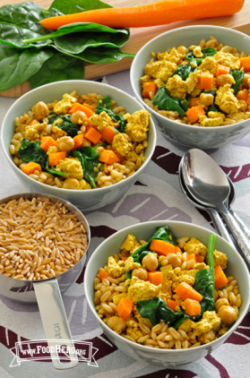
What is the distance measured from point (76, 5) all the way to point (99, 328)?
1910mm

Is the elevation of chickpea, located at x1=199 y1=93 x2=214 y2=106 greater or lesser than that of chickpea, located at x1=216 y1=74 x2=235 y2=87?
lesser

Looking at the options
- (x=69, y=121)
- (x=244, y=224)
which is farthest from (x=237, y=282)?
(x=69, y=121)

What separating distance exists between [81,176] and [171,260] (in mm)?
534

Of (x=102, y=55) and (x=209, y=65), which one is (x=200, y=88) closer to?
(x=209, y=65)

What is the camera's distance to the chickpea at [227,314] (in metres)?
1.42

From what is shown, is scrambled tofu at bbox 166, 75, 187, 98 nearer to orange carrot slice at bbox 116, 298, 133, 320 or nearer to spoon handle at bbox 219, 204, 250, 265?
spoon handle at bbox 219, 204, 250, 265

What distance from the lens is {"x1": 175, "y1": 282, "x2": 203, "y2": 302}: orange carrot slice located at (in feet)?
4.81

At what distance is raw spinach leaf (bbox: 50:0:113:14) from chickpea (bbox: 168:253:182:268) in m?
1.71

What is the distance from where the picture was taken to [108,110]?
81.2 inches

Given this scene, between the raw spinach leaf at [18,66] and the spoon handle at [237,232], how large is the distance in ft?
4.08

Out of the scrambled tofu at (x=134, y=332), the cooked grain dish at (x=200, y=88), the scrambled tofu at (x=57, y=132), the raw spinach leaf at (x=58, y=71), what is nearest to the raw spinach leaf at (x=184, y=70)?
the cooked grain dish at (x=200, y=88)

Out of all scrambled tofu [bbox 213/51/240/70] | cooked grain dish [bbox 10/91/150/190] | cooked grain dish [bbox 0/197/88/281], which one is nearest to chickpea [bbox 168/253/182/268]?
cooked grain dish [bbox 0/197/88/281]

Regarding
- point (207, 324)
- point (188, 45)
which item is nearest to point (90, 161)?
point (207, 324)

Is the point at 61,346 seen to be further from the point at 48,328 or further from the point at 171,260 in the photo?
the point at 171,260
